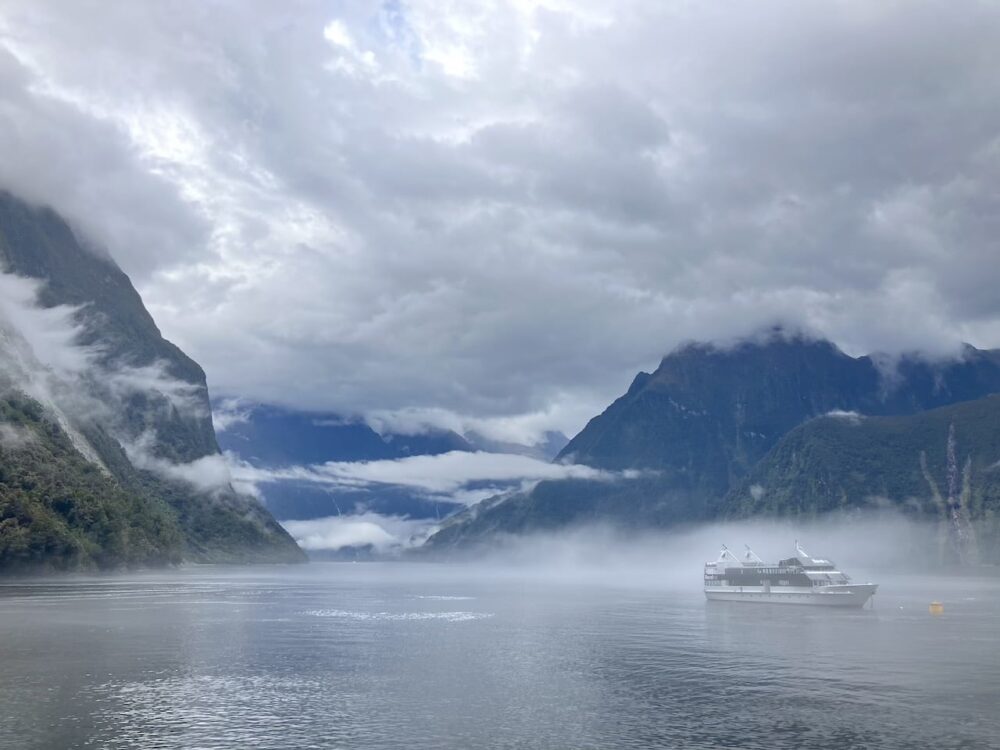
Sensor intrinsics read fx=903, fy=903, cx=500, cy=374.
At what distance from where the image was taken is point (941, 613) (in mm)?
188625

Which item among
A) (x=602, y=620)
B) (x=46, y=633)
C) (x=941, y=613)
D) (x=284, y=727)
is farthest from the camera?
(x=941, y=613)

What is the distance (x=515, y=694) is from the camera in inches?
3430

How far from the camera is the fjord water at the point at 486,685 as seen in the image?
68688mm

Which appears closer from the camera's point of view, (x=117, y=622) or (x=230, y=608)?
(x=117, y=622)

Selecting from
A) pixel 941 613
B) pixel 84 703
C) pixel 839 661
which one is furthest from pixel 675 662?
pixel 941 613

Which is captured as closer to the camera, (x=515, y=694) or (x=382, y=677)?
A: (x=515, y=694)

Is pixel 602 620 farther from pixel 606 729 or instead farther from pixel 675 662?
pixel 606 729

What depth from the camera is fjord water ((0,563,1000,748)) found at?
68.7 metres

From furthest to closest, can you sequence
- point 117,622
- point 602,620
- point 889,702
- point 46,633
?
1. point 602,620
2. point 117,622
3. point 46,633
4. point 889,702

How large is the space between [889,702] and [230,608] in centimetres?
14497

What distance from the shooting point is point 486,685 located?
3632 inches

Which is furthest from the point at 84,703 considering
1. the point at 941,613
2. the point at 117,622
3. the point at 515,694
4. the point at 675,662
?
the point at 941,613

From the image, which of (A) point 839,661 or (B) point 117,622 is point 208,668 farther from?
(A) point 839,661

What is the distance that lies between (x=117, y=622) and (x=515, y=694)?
87.2m
